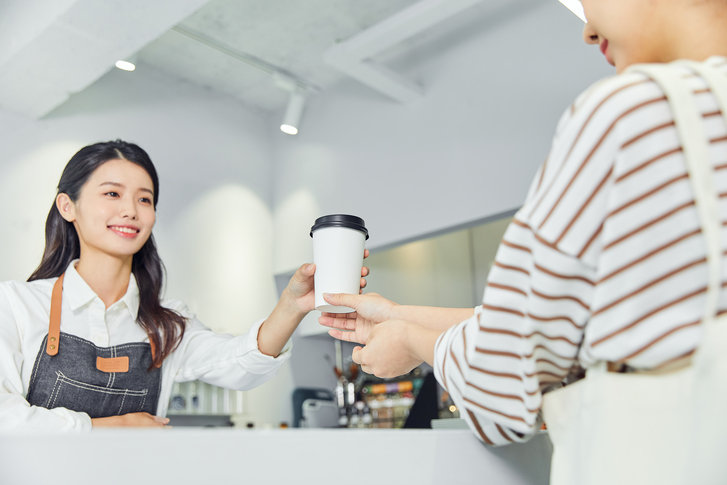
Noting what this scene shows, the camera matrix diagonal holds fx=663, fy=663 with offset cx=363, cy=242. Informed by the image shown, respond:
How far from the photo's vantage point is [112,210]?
1.56 metres

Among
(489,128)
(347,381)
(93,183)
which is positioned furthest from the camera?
(347,381)

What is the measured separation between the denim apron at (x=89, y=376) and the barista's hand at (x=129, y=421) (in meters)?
0.09

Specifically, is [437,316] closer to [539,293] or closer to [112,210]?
[539,293]

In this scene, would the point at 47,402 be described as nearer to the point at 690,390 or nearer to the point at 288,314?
the point at 288,314

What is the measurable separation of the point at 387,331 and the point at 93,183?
3.64 feet

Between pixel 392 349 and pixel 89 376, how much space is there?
95cm

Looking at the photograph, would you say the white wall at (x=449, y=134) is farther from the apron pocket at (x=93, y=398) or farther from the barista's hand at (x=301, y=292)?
the apron pocket at (x=93, y=398)

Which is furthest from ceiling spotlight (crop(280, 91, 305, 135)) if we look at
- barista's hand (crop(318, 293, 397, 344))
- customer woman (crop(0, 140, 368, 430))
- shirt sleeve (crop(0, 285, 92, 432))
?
barista's hand (crop(318, 293, 397, 344))

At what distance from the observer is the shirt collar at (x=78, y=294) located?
1.47m

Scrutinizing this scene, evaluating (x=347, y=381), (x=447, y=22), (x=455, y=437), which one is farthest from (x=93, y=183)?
(x=347, y=381)

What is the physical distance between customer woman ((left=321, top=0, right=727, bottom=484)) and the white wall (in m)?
2.48

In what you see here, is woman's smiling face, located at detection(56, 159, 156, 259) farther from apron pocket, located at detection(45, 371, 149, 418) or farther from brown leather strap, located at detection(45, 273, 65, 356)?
apron pocket, located at detection(45, 371, 149, 418)

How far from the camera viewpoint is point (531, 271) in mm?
518

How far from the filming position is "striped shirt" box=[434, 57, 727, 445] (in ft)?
1.52
